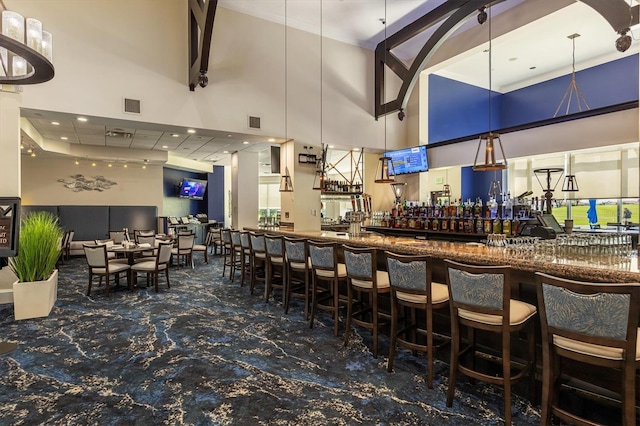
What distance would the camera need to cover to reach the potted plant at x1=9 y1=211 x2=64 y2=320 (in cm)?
453

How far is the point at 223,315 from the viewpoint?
4.61 m

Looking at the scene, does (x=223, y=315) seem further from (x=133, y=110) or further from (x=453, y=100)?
(x=453, y=100)

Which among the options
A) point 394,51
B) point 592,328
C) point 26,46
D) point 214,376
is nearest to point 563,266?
point 592,328

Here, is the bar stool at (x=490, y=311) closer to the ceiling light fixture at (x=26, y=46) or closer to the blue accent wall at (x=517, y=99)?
the ceiling light fixture at (x=26, y=46)

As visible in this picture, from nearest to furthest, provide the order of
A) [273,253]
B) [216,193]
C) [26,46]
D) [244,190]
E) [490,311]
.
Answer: [26,46]
[490,311]
[273,253]
[244,190]
[216,193]

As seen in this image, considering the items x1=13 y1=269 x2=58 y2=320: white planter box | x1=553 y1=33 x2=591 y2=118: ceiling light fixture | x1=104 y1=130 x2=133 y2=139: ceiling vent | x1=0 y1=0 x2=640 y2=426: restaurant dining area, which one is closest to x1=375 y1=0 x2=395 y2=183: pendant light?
x1=0 y1=0 x2=640 y2=426: restaurant dining area

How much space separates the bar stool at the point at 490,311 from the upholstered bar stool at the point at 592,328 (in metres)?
0.21

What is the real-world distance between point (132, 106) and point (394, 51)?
6311 mm

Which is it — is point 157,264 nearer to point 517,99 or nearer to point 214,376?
point 214,376

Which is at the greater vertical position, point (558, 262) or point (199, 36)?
point (199, 36)

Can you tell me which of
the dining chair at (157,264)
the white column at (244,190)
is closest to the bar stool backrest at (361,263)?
the dining chair at (157,264)

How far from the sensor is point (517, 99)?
9.73 metres

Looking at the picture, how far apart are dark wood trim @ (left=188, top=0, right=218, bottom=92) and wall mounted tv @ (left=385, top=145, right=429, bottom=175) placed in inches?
175

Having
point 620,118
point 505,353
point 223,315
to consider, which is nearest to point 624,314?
point 505,353
